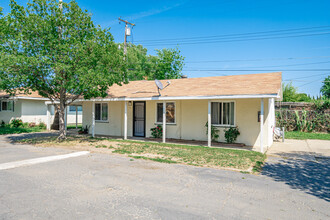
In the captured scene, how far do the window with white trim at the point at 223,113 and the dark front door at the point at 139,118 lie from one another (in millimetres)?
4496

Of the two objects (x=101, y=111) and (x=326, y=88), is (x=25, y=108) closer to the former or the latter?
(x=101, y=111)

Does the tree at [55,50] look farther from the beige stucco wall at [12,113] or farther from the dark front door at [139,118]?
the beige stucco wall at [12,113]

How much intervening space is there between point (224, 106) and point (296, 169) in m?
5.35

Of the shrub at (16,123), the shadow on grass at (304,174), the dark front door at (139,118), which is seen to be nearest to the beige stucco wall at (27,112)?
the shrub at (16,123)

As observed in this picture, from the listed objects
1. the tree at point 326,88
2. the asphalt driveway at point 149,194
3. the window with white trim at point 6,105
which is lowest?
the asphalt driveway at point 149,194

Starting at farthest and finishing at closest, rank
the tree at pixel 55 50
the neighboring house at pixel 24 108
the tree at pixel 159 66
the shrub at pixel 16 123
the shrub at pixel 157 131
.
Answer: the tree at pixel 159 66
the neighboring house at pixel 24 108
the shrub at pixel 16 123
the shrub at pixel 157 131
the tree at pixel 55 50

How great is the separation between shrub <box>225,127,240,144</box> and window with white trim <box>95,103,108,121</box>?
8139 mm

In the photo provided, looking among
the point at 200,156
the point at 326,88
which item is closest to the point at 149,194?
the point at 200,156

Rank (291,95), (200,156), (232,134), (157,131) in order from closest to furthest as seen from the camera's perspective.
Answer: (200,156)
(232,134)
(157,131)
(291,95)

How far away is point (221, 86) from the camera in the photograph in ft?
39.8

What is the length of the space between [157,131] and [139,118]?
174cm

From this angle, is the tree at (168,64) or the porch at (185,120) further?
the tree at (168,64)

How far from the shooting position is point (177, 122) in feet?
44.5

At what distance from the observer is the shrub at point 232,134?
463 inches
